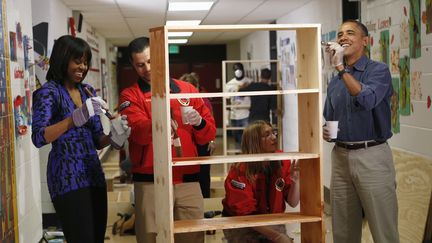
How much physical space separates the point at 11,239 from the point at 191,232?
138 cm

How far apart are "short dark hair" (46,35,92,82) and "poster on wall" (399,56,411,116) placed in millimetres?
2650

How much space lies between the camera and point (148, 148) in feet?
10.0

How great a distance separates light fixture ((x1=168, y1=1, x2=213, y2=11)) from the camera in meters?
7.40

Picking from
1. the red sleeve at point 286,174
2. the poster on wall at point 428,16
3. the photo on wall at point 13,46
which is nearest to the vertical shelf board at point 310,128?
the red sleeve at point 286,174

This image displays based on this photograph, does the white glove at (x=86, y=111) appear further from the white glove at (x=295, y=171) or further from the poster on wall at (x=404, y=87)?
the poster on wall at (x=404, y=87)

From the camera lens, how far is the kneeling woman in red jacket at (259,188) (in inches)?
127

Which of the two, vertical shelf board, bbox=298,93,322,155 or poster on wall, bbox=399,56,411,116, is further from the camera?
poster on wall, bbox=399,56,411,116

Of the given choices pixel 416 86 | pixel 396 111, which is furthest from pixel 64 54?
pixel 396 111

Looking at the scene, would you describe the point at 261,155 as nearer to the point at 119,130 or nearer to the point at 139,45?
the point at 119,130

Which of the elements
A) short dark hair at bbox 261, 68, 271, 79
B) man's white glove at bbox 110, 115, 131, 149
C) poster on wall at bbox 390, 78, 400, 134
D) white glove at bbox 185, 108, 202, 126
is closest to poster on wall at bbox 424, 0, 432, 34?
poster on wall at bbox 390, 78, 400, 134

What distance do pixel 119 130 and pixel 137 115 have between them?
0.64 ft

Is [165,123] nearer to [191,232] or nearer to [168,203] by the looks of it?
[168,203]

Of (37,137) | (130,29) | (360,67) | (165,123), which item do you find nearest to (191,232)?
(165,123)

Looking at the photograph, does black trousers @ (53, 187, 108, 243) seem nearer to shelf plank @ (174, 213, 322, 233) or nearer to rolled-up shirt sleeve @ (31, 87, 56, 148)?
rolled-up shirt sleeve @ (31, 87, 56, 148)
